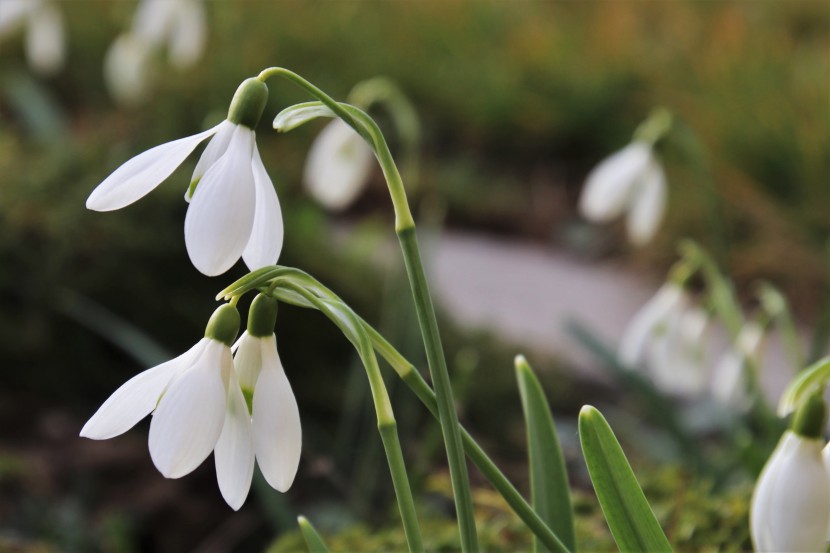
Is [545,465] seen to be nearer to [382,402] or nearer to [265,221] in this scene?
[382,402]

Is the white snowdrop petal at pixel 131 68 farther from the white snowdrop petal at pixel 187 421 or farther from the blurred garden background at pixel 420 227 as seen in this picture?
the white snowdrop petal at pixel 187 421

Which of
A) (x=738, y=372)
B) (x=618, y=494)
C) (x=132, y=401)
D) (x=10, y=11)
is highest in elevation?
(x=10, y=11)

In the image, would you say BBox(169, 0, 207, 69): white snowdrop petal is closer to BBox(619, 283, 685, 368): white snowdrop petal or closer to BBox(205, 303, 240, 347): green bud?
BBox(619, 283, 685, 368): white snowdrop petal

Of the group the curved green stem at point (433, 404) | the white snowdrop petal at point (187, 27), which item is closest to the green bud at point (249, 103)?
the curved green stem at point (433, 404)

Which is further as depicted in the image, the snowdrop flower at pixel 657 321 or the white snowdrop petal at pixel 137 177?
the snowdrop flower at pixel 657 321

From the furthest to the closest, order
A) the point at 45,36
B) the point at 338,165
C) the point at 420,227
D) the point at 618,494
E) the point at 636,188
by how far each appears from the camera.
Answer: the point at 420,227
the point at 45,36
the point at 636,188
the point at 338,165
the point at 618,494

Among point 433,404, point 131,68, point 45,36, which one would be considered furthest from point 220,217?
→ point 131,68

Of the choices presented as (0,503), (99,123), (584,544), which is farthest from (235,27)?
(584,544)
